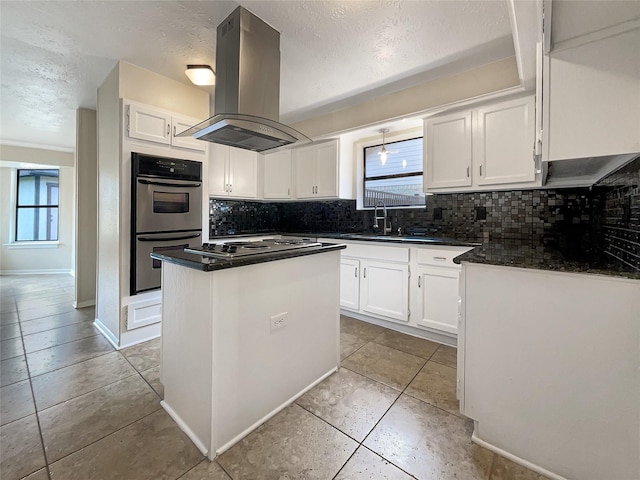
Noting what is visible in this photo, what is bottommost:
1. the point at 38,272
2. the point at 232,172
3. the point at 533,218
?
the point at 38,272

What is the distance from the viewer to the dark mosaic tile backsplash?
1.56m

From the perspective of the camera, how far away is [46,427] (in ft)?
5.00

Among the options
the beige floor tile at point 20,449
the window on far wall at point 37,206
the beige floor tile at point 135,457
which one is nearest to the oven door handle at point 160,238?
the beige floor tile at point 20,449

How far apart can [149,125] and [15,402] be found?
2.25 metres

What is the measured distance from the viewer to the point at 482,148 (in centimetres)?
251

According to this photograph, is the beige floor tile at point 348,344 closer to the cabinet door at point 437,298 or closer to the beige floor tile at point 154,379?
the cabinet door at point 437,298

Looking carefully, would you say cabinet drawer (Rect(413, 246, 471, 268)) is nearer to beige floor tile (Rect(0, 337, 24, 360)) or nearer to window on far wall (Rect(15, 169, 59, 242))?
beige floor tile (Rect(0, 337, 24, 360))

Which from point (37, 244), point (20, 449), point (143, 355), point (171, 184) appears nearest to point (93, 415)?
point (20, 449)

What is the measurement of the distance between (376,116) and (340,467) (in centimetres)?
305

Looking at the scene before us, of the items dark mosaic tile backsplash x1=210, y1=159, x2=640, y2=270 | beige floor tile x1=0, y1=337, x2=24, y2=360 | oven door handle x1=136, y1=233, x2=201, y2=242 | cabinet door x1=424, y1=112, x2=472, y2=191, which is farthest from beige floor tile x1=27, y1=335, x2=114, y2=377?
cabinet door x1=424, y1=112, x2=472, y2=191

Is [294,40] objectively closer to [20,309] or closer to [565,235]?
[565,235]

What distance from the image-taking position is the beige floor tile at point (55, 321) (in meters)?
2.88

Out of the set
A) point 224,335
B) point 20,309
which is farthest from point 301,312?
point 20,309

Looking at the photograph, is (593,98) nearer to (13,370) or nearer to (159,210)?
(159,210)
